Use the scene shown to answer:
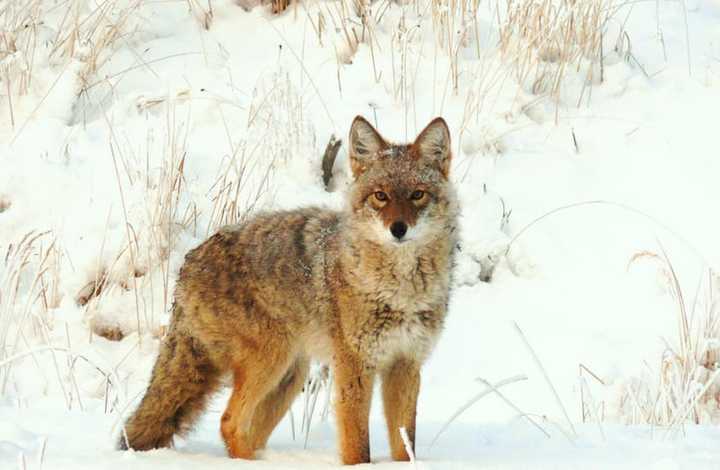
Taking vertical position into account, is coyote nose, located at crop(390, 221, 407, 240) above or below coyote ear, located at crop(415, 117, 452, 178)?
below

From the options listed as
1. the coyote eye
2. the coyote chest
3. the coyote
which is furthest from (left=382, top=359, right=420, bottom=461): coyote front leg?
the coyote eye

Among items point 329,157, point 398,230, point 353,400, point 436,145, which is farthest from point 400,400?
point 329,157

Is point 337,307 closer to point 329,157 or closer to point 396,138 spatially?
point 329,157

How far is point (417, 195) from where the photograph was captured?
5324 millimetres

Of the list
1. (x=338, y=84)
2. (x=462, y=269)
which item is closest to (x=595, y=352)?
(x=462, y=269)

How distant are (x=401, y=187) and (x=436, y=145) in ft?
1.29

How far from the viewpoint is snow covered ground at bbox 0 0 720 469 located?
27.2 ft

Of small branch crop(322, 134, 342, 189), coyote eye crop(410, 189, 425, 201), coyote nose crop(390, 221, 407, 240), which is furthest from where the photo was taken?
small branch crop(322, 134, 342, 189)

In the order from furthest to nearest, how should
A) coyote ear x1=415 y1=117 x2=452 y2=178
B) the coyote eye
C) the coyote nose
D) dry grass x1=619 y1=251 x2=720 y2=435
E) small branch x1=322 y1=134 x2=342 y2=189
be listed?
small branch x1=322 y1=134 x2=342 y2=189, dry grass x1=619 y1=251 x2=720 y2=435, coyote ear x1=415 y1=117 x2=452 y2=178, the coyote eye, the coyote nose

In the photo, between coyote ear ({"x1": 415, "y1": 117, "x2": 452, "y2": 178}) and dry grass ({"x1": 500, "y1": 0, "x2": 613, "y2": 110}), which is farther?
dry grass ({"x1": 500, "y1": 0, "x2": 613, "y2": 110})

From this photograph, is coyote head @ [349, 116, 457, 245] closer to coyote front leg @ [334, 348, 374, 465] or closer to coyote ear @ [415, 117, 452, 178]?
coyote ear @ [415, 117, 452, 178]

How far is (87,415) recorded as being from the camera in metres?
5.87

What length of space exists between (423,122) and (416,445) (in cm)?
465

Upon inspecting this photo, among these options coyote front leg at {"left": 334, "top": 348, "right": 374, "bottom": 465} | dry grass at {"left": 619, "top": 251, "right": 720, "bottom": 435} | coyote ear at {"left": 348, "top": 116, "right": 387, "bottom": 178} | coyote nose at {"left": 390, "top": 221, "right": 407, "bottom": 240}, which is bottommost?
coyote front leg at {"left": 334, "top": 348, "right": 374, "bottom": 465}
